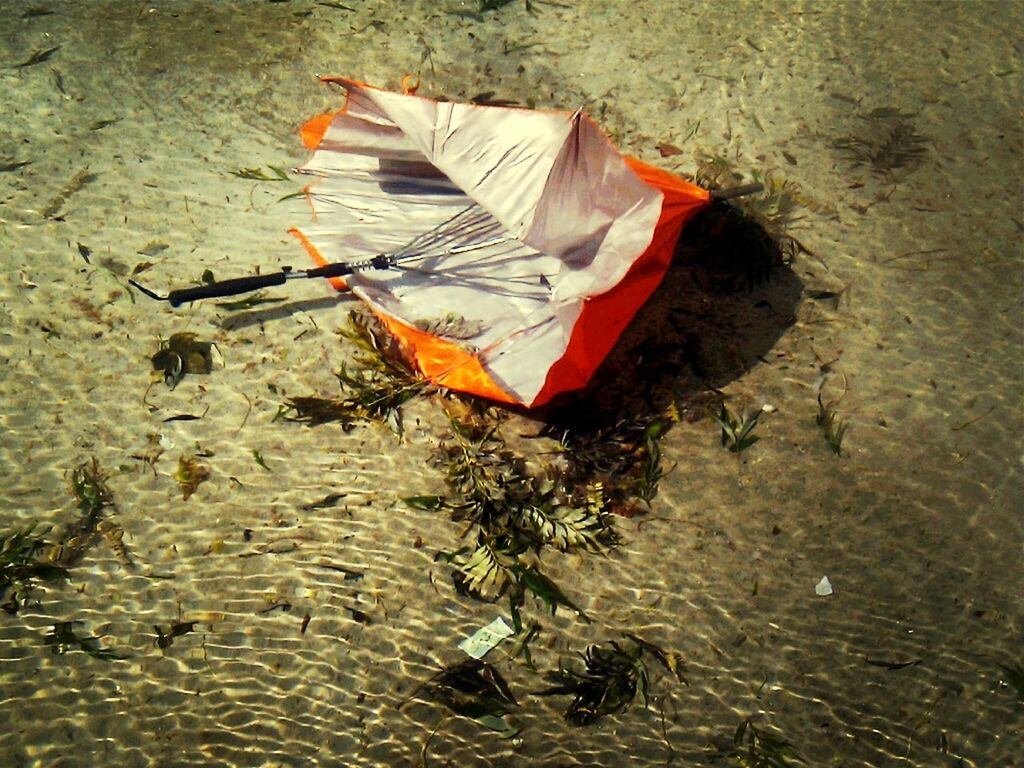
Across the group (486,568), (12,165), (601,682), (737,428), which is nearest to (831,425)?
(737,428)

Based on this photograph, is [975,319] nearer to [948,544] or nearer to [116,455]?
[948,544]

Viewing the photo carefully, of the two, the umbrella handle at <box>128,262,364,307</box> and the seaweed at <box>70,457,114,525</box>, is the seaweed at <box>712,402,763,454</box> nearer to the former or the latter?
the umbrella handle at <box>128,262,364,307</box>

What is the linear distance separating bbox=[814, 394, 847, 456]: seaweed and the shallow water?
0.23 ft

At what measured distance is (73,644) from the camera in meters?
3.79

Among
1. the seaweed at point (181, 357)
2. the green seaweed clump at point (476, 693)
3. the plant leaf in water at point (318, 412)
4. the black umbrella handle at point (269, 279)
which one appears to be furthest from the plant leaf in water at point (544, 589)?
the seaweed at point (181, 357)

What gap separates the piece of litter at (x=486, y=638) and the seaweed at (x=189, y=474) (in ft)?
5.09

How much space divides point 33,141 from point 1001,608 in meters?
6.04

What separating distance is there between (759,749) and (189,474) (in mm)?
2968

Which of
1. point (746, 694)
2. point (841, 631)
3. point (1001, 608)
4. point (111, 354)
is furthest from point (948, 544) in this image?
point (111, 354)

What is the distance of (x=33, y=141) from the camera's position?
523 centimetres

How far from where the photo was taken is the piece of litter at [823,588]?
3.89 m

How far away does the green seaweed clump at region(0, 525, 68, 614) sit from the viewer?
153 inches

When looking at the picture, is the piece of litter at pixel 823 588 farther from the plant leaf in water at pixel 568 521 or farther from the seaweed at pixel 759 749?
the plant leaf in water at pixel 568 521

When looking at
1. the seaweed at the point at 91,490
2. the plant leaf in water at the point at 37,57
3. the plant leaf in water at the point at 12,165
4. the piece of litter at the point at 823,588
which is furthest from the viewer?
the plant leaf in water at the point at 37,57
